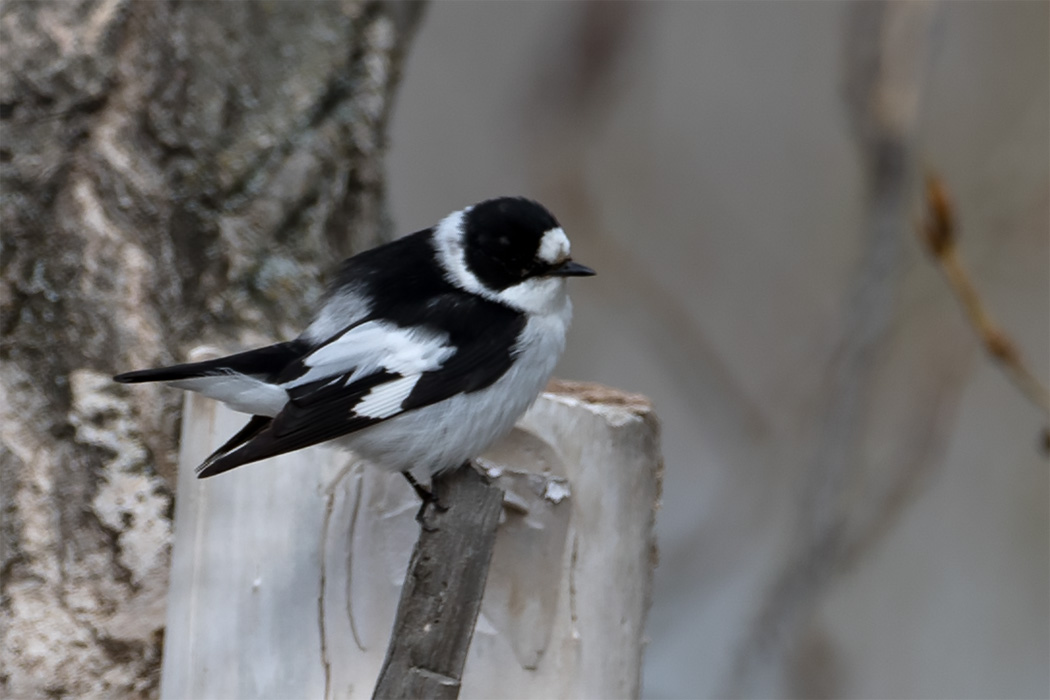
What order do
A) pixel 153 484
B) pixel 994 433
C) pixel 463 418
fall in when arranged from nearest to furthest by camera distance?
pixel 463 418
pixel 153 484
pixel 994 433

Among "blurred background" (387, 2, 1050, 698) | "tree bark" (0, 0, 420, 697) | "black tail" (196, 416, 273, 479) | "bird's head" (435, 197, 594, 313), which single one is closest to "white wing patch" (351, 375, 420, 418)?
"black tail" (196, 416, 273, 479)

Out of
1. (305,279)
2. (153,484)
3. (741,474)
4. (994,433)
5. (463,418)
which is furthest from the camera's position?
(994,433)

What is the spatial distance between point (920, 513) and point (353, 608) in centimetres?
303

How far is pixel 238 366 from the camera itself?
1.50 metres

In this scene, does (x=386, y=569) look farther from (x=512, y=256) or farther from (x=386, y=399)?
(x=512, y=256)

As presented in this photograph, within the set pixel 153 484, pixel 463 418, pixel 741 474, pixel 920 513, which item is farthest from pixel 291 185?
pixel 920 513

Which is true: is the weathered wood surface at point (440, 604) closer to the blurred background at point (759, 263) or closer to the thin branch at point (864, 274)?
the thin branch at point (864, 274)

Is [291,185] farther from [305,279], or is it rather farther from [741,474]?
[741,474]

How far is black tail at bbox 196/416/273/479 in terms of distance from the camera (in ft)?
4.34

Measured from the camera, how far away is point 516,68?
414 cm

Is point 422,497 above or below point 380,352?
below

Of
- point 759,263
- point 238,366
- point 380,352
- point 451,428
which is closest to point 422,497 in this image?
point 451,428

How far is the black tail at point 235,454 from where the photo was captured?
132 cm

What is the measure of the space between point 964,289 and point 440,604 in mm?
1098
